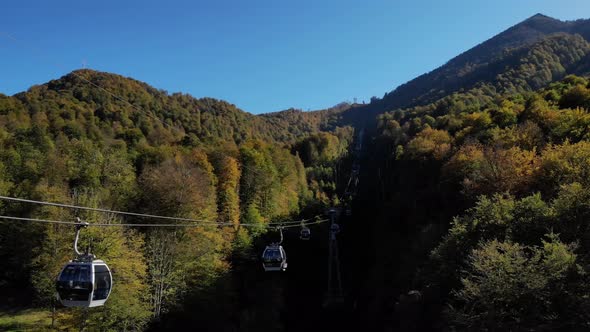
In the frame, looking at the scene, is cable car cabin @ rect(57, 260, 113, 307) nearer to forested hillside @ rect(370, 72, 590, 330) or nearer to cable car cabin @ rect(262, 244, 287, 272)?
cable car cabin @ rect(262, 244, 287, 272)

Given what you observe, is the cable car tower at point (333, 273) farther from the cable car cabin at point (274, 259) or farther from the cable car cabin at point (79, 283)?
the cable car cabin at point (79, 283)

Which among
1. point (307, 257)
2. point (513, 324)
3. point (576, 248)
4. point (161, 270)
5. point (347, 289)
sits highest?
point (576, 248)

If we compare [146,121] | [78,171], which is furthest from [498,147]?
[146,121]

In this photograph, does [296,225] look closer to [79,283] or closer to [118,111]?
[79,283]

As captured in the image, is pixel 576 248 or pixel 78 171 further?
pixel 78 171

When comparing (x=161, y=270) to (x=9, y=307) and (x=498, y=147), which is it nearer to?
(x=9, y=307)

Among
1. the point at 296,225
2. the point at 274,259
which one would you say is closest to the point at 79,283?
the point at 274,259

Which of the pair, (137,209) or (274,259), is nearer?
(274,259)

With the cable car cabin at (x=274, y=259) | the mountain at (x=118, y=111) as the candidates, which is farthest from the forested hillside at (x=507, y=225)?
the mountain at (x=118, y=111)

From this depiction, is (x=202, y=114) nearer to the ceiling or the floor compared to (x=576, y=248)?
nearer to the ceiling
